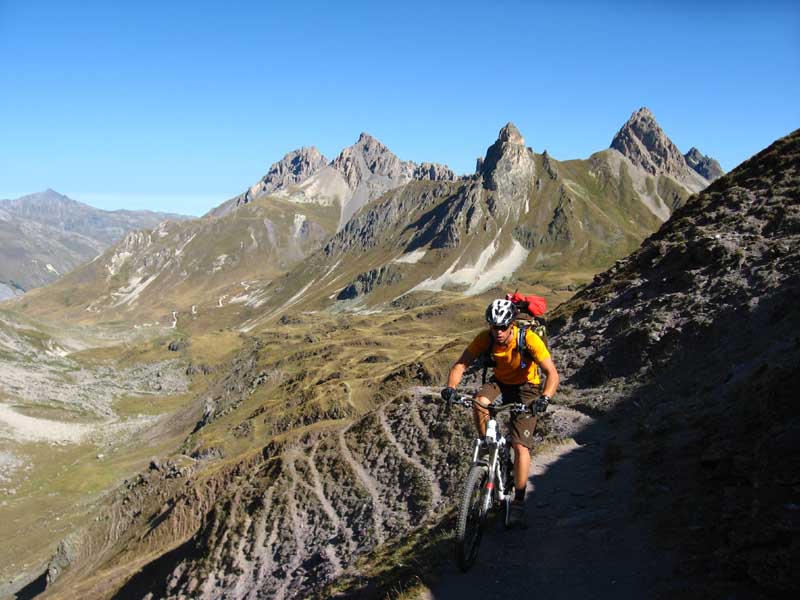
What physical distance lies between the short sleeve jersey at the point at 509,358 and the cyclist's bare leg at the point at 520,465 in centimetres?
116

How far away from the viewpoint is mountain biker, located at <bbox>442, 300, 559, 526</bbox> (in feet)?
31.6

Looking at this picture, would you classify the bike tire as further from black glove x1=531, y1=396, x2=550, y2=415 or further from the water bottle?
black glove x1=531, y1=396, x2=550, y2=415

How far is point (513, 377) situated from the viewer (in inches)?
400

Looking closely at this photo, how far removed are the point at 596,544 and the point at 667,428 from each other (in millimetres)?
5507

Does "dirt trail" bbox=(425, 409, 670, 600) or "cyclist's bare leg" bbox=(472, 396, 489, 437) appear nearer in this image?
"dirt trail" bbox=(425, 409, 670, 600)

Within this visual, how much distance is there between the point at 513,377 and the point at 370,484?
1486 centimetres

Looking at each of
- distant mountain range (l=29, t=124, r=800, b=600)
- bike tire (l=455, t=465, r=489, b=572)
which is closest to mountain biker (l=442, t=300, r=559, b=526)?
bike tire (l=455, t=465, r=489, b=572)

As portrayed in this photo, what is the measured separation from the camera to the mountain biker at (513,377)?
9.63m

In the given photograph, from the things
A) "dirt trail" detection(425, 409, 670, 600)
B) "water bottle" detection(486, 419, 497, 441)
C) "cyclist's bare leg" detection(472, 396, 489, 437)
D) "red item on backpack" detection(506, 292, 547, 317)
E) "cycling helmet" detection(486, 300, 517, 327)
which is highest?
"red item on backpack" detection(506, 292, 547, 317)

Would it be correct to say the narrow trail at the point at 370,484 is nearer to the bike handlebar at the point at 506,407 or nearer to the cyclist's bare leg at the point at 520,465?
the cyclist's bare leg at the point at 520,465

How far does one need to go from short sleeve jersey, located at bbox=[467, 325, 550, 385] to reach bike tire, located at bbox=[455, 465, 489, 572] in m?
1.67

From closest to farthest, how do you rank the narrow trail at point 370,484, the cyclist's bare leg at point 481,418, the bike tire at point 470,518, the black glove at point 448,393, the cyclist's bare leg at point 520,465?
the bike tire at point 470,518, the cyclist's bare leg at point 481,418, the cyclist's bare leg at point 520,465, the black glove at point 448,393, the narrow trail at point 370,484

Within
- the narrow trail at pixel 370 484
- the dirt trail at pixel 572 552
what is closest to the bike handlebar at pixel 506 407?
the dirt trail at pixel 572 552

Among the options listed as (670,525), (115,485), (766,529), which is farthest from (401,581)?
(115,485)
